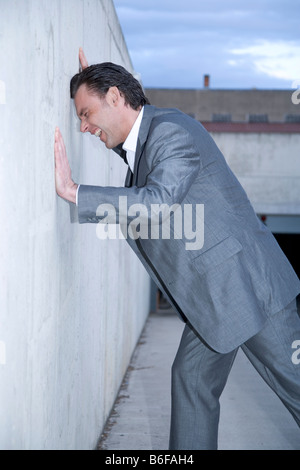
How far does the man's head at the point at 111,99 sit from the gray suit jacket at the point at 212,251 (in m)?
0.07

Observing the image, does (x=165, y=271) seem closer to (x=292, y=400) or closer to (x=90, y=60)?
(x=292, y=400)

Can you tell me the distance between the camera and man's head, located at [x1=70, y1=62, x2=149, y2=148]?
91.5 inches

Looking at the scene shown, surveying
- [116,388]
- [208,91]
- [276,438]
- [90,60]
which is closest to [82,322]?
[90,60]

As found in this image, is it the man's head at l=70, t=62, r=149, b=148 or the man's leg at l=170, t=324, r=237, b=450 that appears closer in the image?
the man's head at l=70, t=62, r=149, b=148

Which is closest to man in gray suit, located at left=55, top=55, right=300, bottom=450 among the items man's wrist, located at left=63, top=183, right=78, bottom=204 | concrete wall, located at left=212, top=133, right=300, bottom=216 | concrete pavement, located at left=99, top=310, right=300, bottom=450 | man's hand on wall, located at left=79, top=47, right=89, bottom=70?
man's wrist, located at left=63, top=183, right=78, bottom=204

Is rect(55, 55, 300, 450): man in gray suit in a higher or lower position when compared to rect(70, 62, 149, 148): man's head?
lower

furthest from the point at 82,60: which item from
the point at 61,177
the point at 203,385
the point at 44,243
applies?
the point at 203,385

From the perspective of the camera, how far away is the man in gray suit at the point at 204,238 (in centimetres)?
226

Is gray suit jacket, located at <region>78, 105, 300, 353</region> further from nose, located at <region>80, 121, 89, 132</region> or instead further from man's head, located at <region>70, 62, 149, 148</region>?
nose, located at <region>80, 121, 89, 132</region>

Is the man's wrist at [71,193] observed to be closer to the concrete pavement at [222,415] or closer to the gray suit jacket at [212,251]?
the gray suit jacket at [212,251]

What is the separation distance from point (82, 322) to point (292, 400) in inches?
45.9

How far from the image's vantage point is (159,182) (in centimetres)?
212

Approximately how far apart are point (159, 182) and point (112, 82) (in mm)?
464
